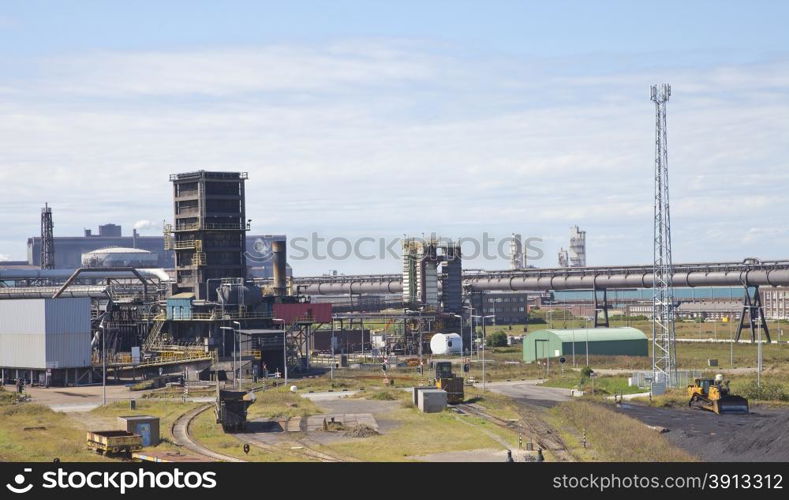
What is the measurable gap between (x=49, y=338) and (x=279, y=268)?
34.8 metres

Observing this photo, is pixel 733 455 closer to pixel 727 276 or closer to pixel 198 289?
pixel 198 289

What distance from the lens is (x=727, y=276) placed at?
133m

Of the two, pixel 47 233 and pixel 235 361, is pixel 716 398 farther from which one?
pixel 47 233

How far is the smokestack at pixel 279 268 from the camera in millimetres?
123488

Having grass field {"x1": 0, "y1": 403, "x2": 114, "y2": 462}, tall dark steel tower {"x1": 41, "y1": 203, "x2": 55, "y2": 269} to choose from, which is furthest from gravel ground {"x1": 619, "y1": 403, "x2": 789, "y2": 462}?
tall dark steel tower {"x1": 41, "y1": 203, "x2": 55, "y2": 269}

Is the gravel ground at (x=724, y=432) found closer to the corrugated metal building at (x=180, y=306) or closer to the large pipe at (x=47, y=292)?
the corrugated metal building at (x=180, y=306)

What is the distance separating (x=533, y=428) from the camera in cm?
6103

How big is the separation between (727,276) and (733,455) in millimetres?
86838

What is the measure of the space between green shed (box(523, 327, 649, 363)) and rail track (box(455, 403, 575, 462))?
40.6 metres

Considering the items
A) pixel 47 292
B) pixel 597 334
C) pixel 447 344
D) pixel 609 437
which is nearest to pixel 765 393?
pixel 609 437

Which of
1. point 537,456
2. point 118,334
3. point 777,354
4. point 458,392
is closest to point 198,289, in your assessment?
point 118,334

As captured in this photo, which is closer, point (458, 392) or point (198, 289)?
point (458, 392)

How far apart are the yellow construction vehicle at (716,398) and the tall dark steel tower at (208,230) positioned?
5651cm

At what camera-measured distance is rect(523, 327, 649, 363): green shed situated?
113 meters
